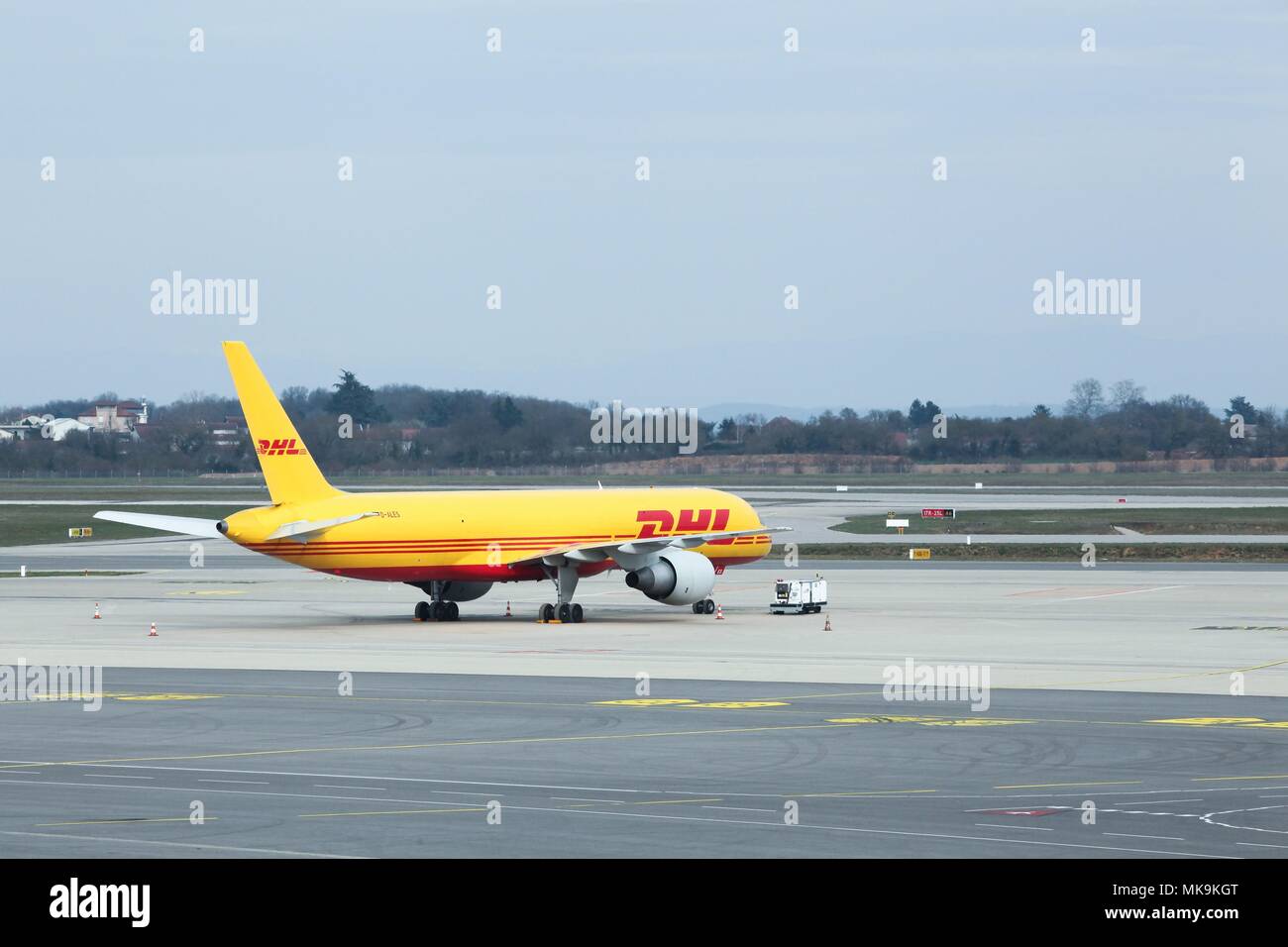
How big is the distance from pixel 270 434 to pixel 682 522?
13968mm

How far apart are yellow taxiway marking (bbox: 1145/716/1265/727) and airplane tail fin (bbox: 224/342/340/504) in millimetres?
28970

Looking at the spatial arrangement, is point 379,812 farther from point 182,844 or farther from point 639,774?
point 639,774

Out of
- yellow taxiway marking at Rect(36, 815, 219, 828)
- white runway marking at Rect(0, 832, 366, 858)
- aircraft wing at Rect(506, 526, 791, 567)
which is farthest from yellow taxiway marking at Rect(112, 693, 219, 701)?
aircraft wing at Rect(506, 526, 791, 567)

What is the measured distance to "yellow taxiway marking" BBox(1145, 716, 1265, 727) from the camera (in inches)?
1166

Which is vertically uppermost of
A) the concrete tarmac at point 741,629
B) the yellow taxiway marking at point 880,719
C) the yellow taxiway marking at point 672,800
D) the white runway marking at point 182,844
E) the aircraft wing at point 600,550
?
the aircraft wing at point 600,550

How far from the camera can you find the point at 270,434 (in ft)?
170

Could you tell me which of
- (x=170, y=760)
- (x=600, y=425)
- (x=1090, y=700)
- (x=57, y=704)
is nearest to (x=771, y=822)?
(x=170, y=760)

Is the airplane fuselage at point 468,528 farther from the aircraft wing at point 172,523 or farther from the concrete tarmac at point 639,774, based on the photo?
the concrete tarmac at point 639,774

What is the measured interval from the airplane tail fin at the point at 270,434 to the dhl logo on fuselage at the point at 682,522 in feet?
35.5

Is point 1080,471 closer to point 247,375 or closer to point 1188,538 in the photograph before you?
point 1188,538

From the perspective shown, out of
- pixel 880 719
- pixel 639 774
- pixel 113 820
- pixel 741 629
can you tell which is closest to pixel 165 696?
pixel 639 774

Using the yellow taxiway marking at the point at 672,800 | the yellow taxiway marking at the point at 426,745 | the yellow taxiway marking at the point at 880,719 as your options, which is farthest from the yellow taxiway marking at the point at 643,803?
the yellow taxiway marking at the point at 880,719

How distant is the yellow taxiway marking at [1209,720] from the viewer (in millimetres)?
29623
